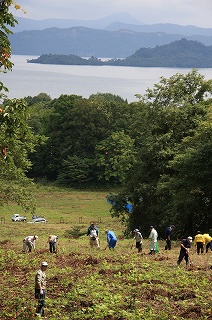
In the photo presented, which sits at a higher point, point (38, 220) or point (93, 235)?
point (93, 235)

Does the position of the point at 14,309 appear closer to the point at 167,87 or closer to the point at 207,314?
the point at 207,314

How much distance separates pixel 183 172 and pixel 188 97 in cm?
1231

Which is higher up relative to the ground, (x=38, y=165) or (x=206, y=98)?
(x=206, y=98)

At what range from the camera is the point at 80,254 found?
2297 centimetres

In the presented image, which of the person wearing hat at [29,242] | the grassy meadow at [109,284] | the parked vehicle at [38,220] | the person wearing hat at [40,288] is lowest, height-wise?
the parked vehicle at [38,220]

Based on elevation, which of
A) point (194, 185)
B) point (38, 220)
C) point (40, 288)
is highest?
point (194, 185)

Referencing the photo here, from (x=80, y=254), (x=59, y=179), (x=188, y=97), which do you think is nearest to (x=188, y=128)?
(x=188, y=97)

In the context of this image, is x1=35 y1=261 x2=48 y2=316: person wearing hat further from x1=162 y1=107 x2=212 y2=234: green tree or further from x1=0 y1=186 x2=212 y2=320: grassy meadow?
x1=162 y1=107 x2=212 y2=234: green tree

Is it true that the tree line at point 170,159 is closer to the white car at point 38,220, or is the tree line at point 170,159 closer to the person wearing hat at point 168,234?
the person wearing hat at point 168,234

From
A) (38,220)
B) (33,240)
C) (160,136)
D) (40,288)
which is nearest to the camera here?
(40,288)

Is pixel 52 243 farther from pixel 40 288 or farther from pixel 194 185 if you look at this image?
pixel 194 185

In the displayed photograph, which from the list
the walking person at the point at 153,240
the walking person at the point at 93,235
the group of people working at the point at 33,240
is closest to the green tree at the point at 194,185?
the walking person at the point at 153,240

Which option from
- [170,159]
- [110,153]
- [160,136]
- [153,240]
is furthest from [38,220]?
[110,153]

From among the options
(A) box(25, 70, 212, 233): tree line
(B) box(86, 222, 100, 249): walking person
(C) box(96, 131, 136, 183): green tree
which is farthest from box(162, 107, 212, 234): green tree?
(C) box(96, 131, 136, 183): green tree
